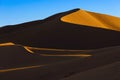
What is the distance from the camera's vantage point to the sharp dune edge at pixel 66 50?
769 inches

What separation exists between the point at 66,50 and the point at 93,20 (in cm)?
2506

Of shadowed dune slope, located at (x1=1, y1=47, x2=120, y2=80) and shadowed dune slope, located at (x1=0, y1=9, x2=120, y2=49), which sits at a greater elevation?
shadowed dune slope, located at (x1=1, y1=47, x2=120, y2=80)

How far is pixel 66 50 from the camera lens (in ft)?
111

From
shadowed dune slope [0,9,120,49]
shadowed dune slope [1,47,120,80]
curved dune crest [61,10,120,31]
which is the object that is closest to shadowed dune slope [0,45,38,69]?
shadowed dune slope [1,47,120,80]

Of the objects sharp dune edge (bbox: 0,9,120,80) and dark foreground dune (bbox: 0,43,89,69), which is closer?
sharp dune edge (bbox: 0,9,120,80)

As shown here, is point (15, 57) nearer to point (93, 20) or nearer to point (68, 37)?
point (68, 37)

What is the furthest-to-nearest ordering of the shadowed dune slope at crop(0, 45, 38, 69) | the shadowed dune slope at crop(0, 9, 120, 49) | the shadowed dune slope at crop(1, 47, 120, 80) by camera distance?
the shadowed dune slope at crop(0, 9, 120, 49) < the shadowed dune slope at crop(0, 45, 38, 69) < the shadowed dune slope at crop(1, 47, 120, 80)

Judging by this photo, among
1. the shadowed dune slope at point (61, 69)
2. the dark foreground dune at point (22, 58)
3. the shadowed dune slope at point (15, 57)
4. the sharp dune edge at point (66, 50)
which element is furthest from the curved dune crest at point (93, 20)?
the shadowed dune slope at point (61, 69)

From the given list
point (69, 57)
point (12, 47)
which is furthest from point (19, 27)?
point (69, 57)

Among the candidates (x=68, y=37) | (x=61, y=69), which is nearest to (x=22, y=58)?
(x=61, y=69)

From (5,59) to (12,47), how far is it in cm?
286

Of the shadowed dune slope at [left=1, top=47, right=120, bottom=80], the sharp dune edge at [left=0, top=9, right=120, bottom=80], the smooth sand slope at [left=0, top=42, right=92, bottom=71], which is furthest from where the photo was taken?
the smooth sand slope at [left=0, top=42, right=92, bottom=71]

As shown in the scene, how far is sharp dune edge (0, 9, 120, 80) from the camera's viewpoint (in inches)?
769

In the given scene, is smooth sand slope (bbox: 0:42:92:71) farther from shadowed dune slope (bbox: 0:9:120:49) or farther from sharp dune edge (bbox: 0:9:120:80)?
shadowed dune slope (bbox: 0:9:120:49)
